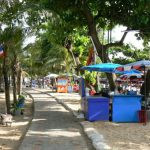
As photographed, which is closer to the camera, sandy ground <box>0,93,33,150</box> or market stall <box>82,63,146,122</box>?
sandy ground <box>0,93,33,150</box>

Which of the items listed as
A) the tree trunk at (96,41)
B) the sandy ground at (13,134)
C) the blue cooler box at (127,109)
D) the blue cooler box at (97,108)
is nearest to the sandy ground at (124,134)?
the blue cooler box at (97,108)

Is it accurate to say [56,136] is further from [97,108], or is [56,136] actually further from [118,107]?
[118,107]

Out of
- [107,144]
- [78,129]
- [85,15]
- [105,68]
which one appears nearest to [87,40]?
[85,15]

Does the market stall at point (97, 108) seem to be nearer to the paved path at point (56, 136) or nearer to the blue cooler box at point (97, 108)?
the blue cooler box at point (97, 108)

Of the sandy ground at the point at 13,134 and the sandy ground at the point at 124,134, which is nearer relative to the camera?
the sandy ground at the point at 124,134

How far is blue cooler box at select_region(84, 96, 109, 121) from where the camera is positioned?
15.7 meters

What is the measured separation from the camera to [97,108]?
621 inches

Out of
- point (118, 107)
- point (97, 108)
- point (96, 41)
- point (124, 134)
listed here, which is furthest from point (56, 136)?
point (96, 41)

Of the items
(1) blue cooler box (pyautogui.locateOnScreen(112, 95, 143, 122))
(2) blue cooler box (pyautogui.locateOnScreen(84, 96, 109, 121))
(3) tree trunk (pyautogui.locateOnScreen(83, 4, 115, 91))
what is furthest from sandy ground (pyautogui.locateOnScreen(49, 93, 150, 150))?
(3) tree trunk (pyautogui.locateOnScreen(83, 4, 115, 91))

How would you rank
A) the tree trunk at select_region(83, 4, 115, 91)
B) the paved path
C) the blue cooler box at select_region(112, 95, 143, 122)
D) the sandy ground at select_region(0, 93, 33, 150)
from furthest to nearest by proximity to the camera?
the tree trunk at select_region(83, 4, 115, 91)
the blue cooler box at select_region(112, 95, 143, 122)
the sandy ground at select_region(0, 93, 33, 150)
the paved path

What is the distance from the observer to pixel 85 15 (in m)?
19.9

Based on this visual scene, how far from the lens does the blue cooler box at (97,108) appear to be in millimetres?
15672

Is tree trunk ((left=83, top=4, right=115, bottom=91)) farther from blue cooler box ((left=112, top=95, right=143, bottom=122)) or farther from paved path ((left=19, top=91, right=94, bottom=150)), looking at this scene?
paved path ((left=19, top=91, right=94, bottom=150))

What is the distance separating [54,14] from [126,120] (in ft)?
19.7
